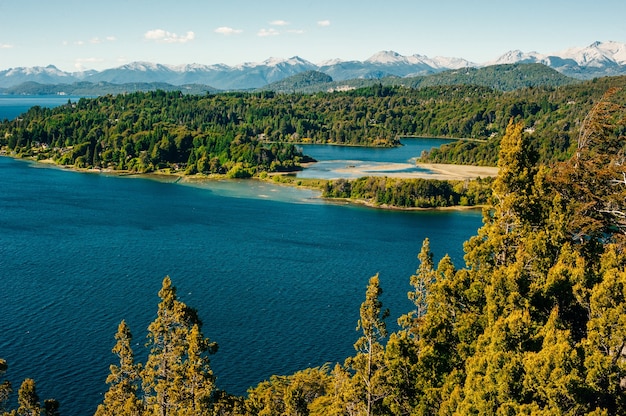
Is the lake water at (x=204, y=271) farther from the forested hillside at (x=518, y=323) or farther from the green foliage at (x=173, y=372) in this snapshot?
the forested hillside at (x=518, y=323)

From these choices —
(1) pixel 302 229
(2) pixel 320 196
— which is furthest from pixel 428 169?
(1) pixel 302 229

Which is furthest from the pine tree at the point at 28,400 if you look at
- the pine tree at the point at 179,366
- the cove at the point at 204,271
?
the cove at the point at 204,271

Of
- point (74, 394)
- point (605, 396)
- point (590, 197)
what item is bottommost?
point (74, 394)

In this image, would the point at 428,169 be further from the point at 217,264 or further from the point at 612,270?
the point at 612,270

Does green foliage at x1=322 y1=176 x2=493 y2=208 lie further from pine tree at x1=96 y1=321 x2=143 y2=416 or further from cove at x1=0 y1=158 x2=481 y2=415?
pine tree at x1=96 y1=321 x2=143 y2=416

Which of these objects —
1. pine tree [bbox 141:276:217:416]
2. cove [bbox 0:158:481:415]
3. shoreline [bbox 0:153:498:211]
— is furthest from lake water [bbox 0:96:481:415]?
shoreline [bbox 0:153:498:211]

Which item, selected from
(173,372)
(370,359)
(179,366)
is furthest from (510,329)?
(173,372)
